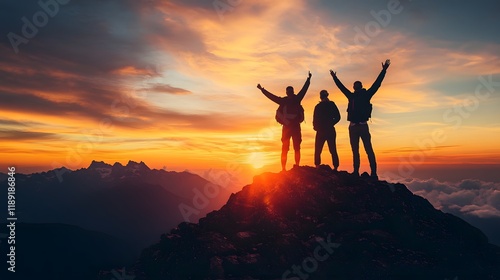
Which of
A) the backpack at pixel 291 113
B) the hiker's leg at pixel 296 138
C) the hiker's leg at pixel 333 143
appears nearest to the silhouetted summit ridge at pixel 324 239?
the hiker's leg at pixel 333 143

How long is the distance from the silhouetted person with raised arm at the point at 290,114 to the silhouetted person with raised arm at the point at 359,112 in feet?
8.27

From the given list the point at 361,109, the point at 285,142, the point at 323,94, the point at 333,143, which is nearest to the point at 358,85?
the point at 361,109

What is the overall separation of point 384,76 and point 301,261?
1122 centimetres

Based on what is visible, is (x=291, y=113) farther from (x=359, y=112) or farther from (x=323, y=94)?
(x=359, y=112)

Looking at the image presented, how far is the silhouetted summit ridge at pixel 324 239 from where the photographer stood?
46.3ft

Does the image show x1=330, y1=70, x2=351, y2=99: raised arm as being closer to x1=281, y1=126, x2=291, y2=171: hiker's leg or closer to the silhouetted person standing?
the silhouetted person standing

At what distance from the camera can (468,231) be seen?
16.9 metres

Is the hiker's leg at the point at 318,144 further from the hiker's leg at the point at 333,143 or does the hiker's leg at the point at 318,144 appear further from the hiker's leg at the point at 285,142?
the hiker's leg at the point at 285,142

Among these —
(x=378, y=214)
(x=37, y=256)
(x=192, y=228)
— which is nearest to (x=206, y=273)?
(x=192, y=228)

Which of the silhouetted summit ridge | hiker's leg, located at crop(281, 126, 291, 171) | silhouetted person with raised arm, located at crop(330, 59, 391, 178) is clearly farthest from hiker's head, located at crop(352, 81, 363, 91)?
the silhouetted summit ridge

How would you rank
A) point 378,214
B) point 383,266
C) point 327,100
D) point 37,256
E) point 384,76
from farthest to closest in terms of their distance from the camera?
point 37,256 → point 327,100 → point 384,76 → point 378,214 → point 383,266

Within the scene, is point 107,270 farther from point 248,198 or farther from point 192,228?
point 248,198

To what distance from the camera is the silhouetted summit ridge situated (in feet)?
46.3

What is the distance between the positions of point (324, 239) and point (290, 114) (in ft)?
24.7
